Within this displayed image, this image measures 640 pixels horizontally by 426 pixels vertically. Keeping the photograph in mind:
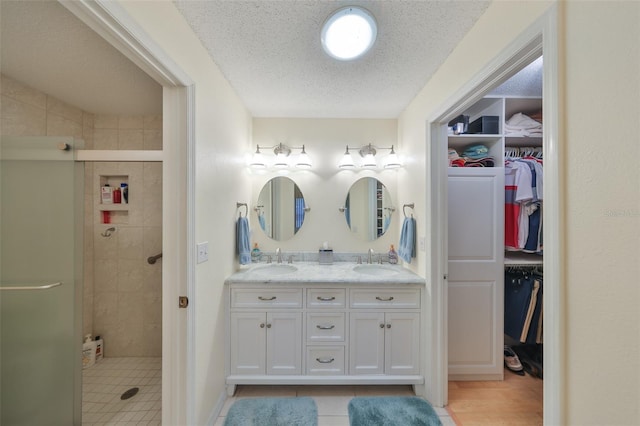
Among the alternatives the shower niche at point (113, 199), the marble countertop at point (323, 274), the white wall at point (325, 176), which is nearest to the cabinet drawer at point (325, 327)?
the marble countertop at point (323, 274)

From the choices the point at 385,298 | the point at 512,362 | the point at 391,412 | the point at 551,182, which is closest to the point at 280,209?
the point at 385,298

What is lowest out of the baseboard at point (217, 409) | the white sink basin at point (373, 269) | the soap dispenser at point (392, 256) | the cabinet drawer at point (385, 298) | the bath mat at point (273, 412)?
the bath mat at point (273, 412)

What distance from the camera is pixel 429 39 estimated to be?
1303mm

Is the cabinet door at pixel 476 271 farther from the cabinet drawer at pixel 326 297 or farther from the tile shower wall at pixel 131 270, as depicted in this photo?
the tile shower wall at pixel 131 270

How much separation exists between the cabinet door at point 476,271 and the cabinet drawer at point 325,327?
2.87 feet

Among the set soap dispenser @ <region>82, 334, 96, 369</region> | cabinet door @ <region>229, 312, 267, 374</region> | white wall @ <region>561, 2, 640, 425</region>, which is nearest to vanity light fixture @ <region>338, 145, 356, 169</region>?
cabinet door @ <region>229, 312, 267, 374</region>

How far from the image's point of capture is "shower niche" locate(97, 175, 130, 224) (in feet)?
6.75

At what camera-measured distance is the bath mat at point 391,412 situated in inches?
58.7

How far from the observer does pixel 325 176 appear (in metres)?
2.40

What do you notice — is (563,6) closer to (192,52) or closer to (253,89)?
(192,52)

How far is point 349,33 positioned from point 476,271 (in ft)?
6.16

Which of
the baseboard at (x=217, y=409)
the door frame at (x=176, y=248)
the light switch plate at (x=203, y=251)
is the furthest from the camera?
the baseboard at (x=217, y=409)

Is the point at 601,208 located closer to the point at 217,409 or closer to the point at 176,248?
the point at 176,248

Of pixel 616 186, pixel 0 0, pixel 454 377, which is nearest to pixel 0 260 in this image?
pixel 0 0
